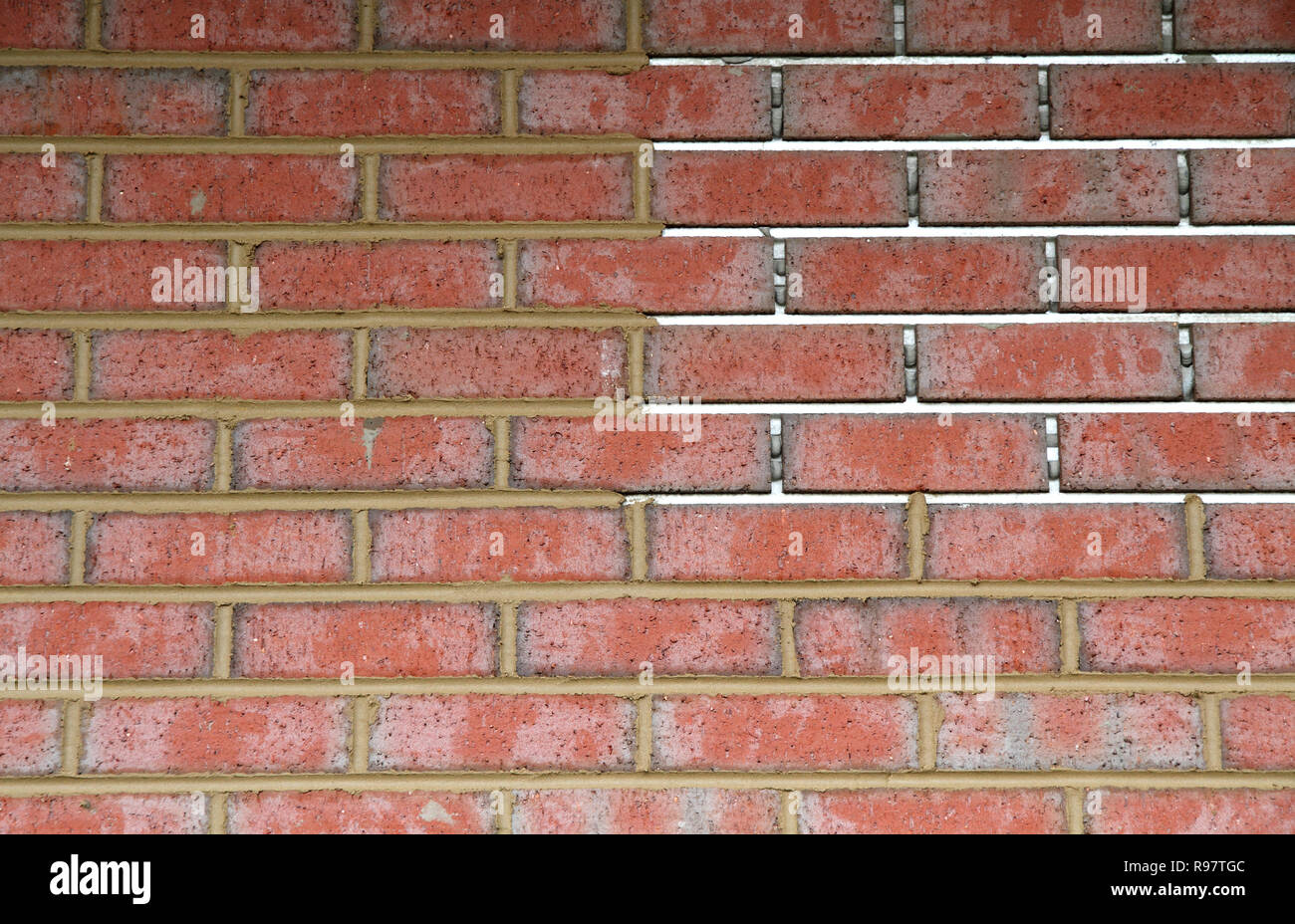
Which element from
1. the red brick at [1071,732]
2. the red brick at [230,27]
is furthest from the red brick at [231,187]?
the red brick at [1071,732]

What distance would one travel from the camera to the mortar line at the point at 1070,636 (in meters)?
1.02

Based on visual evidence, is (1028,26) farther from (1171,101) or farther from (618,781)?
(618,781)

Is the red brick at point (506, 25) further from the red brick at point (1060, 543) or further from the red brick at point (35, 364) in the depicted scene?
the red brick at point (1060, 543)

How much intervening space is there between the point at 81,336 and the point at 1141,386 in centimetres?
110

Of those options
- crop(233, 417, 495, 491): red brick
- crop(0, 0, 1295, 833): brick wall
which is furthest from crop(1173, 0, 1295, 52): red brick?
crop(233, 417, 495, 491): red brick

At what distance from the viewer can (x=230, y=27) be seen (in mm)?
1065

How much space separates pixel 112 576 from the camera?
1023 millimetres

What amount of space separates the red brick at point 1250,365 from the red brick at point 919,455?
0.59ft

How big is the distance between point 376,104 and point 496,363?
0.31 metres

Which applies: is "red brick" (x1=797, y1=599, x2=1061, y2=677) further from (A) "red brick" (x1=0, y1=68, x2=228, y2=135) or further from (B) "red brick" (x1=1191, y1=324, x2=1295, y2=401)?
(A) "red brick" (x1=0, y1=68, x2=228, y2=135)

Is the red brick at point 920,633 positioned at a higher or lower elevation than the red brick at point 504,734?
higher

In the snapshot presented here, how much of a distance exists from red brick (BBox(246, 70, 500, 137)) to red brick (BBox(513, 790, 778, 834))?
2.30 feet

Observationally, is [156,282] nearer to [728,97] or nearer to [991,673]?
[728,97]

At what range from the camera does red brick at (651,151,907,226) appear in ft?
3.45
